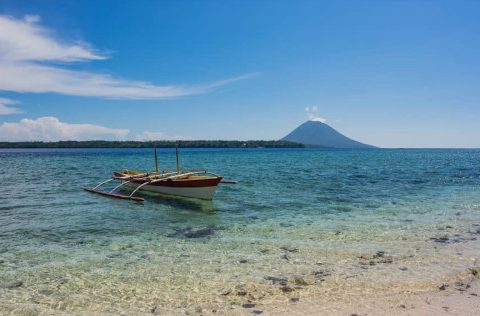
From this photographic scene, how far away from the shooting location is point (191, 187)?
20797 millimetres

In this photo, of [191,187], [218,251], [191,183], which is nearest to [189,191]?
[191,187]

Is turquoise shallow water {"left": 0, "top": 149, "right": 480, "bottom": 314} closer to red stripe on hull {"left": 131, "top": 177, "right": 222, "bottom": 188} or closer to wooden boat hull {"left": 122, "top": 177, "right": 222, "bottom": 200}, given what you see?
wooden boat hull {"left": 122, "top": 177, "right": 222, "bottom": 200}

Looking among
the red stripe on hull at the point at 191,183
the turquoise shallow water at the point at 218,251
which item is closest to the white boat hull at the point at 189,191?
the red stripe on hull at the point at 191,183

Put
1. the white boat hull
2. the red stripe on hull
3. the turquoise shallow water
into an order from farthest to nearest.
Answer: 1. the white boat hull
2. the red stripe on hull
3. the turquoise shallow water

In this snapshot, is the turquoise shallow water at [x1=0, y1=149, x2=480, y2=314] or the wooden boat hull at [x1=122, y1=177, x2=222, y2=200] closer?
the turquoise shallow water at [x1=0, y1=149, x2=480, y2=314]

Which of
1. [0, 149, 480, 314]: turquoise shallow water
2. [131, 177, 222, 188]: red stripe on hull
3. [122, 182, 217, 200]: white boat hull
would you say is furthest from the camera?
[122, 182, 217, 200]: white boat hull

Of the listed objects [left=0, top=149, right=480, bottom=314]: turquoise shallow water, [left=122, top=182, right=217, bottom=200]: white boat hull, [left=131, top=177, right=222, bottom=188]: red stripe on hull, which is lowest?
[left=0, top=149, right=480, bottom=314]: turquoise shallow water

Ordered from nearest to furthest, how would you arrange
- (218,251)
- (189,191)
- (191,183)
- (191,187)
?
1. (218,251)
2. (191,183)
3. (191,187)
4. (189,191)

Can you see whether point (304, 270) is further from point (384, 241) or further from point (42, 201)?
point (42, 201)

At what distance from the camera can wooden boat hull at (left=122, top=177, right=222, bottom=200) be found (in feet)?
66.4

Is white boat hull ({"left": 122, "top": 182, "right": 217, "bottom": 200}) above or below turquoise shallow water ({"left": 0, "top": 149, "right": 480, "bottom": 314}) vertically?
above

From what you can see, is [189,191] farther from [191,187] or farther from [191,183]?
[191,183]

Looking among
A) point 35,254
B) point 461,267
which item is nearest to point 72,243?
point 35,254

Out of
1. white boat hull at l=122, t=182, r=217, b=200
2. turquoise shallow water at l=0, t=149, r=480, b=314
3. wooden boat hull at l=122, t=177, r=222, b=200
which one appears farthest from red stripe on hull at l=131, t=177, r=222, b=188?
turquoise shallow water at l=0, t=149, r=480, b=314
